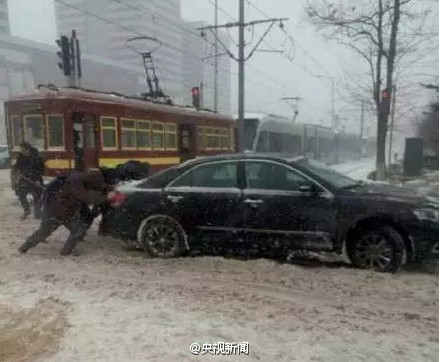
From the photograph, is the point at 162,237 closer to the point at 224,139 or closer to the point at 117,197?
the point at 117,197

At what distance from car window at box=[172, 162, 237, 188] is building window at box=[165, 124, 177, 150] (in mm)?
1786

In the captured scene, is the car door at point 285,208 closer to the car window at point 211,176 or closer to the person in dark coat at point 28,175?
the car window at point 211,176

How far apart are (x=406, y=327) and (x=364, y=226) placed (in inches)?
52.5

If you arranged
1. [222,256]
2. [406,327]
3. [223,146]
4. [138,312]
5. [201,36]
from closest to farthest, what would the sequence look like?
[406,327] → [138,312] → [222,256] → [201,36] → [223,146]

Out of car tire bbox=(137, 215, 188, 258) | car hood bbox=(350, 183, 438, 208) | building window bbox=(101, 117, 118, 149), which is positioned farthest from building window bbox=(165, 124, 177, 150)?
car hood bbox=(350, 183, 438, 208)

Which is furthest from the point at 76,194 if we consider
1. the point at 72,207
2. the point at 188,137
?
the point at 188,137

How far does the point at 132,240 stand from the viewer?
5.28 metres

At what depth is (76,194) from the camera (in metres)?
5.12

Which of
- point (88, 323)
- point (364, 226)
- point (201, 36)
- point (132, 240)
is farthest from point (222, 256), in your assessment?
point (201, 36)

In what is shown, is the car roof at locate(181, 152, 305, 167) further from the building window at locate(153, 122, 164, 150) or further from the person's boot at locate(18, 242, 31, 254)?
the person's boot at locate(18, 242, 31, 254)

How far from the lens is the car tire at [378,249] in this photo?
4.27 m

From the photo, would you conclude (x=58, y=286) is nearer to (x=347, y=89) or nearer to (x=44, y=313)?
(x=44, y=313)

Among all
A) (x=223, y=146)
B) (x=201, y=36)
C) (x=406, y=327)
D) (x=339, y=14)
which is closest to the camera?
(x=406, y=327)

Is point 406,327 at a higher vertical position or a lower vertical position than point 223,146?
lower
